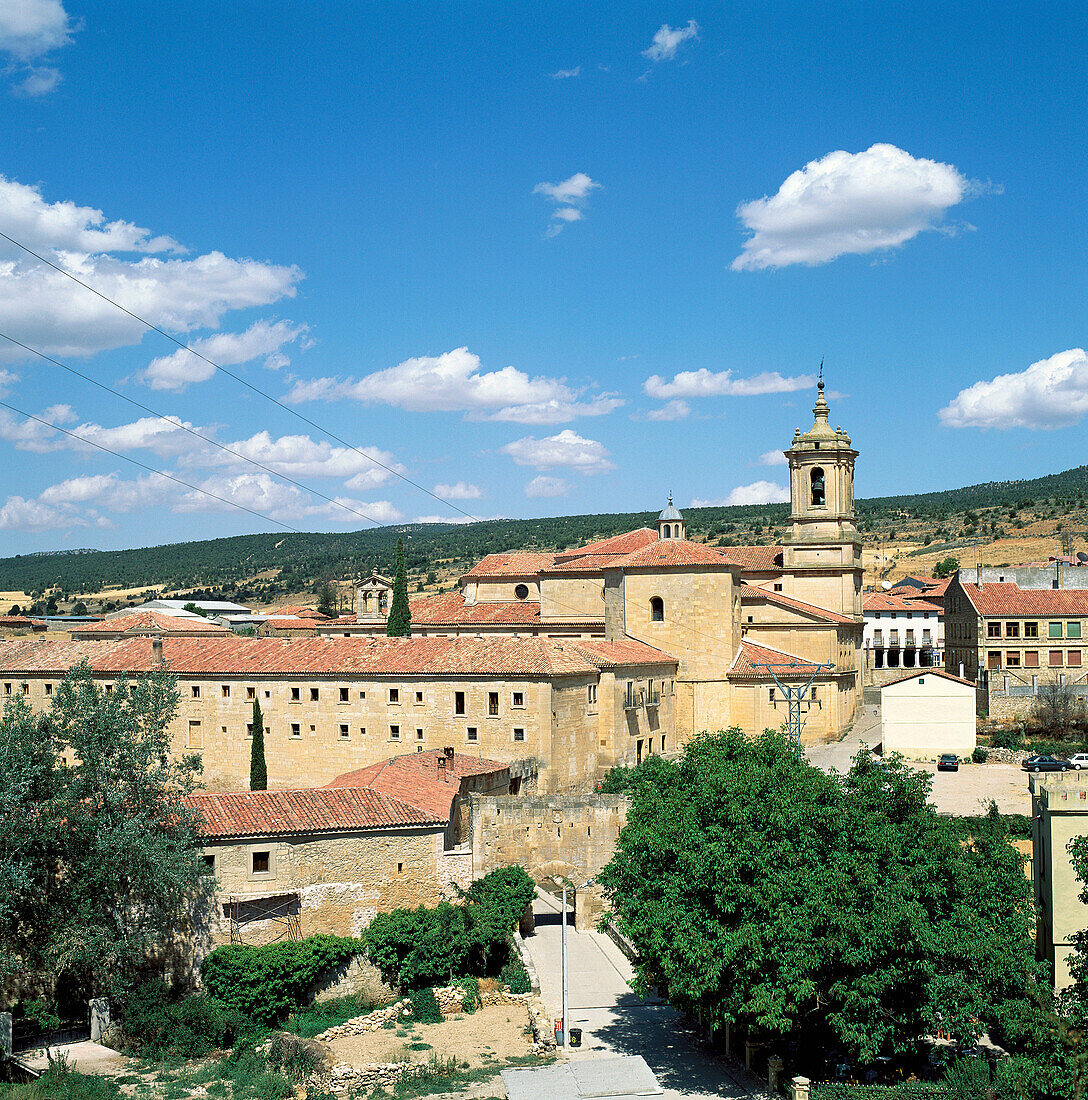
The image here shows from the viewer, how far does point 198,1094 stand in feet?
73.4

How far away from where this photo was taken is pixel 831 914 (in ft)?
68.8

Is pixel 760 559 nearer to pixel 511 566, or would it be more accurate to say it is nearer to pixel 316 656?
pixel 511 566

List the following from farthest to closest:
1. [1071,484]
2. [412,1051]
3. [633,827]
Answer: [1071,484] → [633,827] → [412,1051]

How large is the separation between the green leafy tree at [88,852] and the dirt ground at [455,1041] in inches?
202

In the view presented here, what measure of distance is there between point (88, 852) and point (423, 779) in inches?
390

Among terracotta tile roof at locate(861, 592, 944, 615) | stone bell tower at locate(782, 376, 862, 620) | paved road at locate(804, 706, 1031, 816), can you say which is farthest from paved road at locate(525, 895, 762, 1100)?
terracotta tile roof at locate(861, 592, 944, 615)

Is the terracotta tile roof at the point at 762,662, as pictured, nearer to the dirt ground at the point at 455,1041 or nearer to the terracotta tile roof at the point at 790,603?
the terracotta tile roof at the point at 790,603

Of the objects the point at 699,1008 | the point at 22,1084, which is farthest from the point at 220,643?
the point at 699,1008

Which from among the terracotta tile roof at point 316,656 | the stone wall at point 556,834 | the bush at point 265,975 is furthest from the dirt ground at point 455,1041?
the terracotta tile roof at point 316,656

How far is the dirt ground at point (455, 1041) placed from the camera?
947 inches

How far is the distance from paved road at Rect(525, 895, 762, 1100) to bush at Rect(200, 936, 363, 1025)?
5563 millimetres

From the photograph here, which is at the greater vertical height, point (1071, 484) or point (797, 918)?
point (1071, 484)

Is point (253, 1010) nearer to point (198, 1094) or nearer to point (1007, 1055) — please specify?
point (198, 1094)

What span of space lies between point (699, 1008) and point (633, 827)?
470 centimetres
